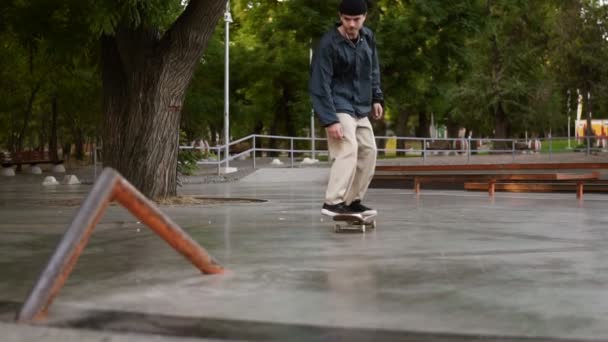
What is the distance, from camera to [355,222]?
9234 mm

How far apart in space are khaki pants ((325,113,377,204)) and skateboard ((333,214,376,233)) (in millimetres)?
165

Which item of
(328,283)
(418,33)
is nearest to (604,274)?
(328,283)

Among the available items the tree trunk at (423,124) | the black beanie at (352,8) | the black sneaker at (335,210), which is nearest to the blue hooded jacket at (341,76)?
the black beanie at (352,8)

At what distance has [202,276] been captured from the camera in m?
6.07

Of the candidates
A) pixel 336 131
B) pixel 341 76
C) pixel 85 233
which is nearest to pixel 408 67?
pixel 341 76

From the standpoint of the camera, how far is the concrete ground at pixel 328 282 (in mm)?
4375

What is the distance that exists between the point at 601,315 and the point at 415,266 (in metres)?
2.02

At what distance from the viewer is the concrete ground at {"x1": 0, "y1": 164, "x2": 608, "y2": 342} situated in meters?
4.38

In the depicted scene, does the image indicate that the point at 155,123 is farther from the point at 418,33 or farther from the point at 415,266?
the point at 418,33

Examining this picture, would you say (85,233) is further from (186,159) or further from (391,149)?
(391,149)

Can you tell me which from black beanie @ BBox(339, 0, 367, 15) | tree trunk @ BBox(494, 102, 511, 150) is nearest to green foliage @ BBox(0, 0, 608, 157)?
tree trunk @ BBox(494, 102, 511, 150)

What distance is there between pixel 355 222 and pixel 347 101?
1.14 metres

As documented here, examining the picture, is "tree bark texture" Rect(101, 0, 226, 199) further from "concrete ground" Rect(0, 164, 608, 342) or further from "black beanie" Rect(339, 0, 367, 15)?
"black beanie" Rect(339, 0, 367, 15)

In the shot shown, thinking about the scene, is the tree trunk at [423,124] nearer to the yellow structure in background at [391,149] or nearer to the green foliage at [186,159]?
the yellow structure in background at [391,149]
